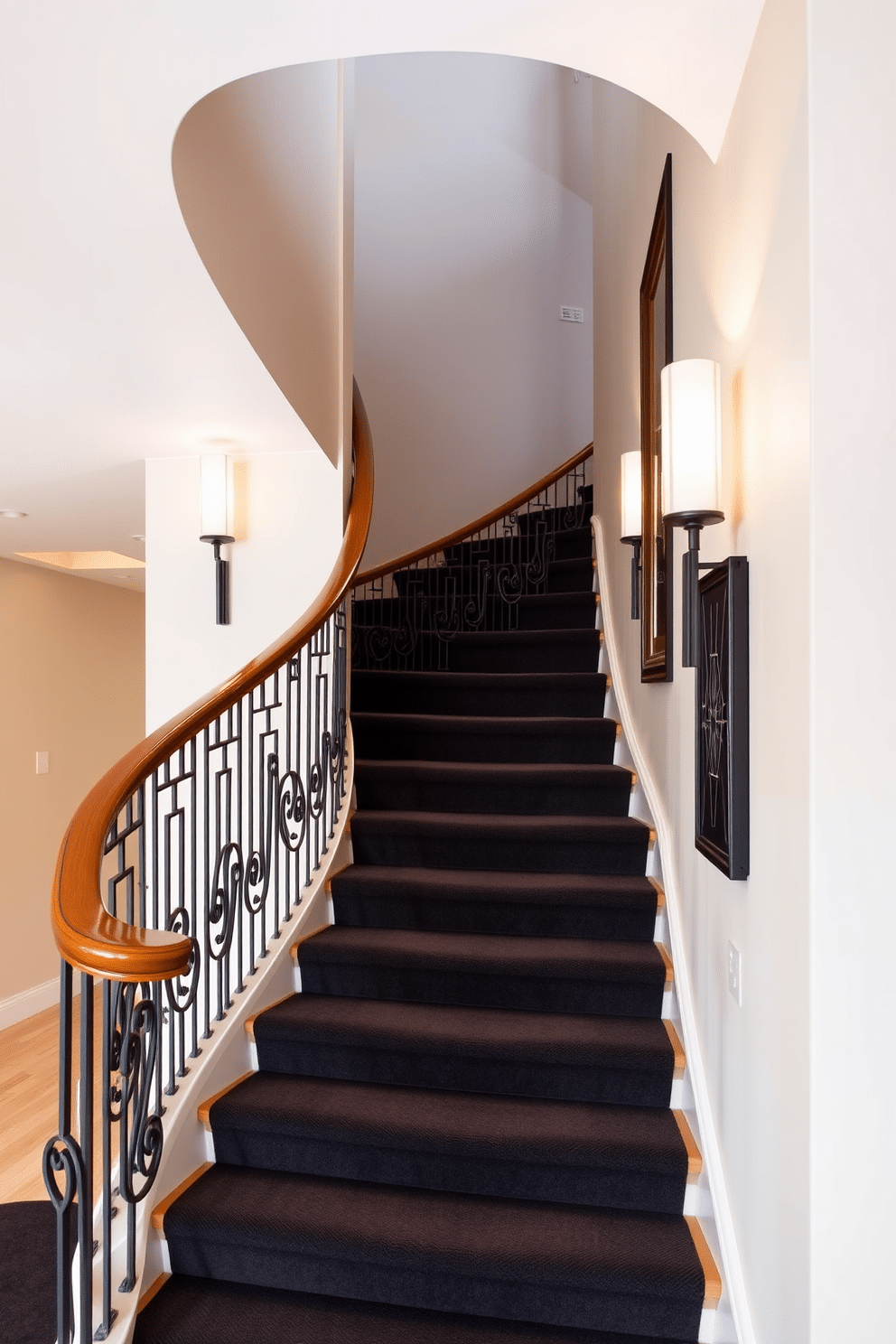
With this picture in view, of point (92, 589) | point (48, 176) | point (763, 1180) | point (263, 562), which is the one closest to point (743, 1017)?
point (763, 1180)

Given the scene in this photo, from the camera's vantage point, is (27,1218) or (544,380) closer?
(27,1218)

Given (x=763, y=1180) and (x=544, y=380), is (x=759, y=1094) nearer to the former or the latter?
(x=763, y=1180)

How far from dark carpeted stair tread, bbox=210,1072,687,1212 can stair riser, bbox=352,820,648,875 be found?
0.94 metres

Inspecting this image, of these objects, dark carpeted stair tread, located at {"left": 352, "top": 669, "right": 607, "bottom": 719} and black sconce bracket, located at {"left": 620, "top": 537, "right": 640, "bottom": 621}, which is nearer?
black sconce bracket, located at {"left": 620, "top": 537, "right": 640, "bottom": 621}

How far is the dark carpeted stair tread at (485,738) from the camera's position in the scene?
390 cm

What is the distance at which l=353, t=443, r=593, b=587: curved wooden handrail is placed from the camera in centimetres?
540

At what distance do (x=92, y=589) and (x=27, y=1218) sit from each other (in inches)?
201

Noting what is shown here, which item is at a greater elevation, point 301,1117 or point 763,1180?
point 763,1180

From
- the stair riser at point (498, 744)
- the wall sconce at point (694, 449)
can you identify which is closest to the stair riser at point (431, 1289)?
the wall sconce at point (694, 449)

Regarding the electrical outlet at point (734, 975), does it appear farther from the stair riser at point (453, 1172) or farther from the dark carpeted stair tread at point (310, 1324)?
the dark carpeted stair tread at point (310, 1324)

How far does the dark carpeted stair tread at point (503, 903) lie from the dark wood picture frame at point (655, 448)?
0.74 metres

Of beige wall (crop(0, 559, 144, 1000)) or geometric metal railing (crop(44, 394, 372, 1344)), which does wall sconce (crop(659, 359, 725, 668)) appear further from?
beige wall (crop(0, 559, 144, 1000))

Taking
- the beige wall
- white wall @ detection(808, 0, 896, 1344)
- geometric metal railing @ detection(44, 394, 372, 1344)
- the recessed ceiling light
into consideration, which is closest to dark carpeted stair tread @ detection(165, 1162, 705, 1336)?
geometric metal railing @ detection(44, 394, 372, 1344)

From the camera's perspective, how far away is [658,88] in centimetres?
181
